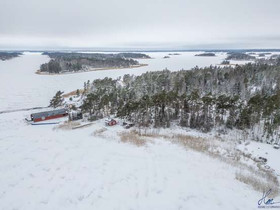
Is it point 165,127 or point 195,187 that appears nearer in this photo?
point 195,187

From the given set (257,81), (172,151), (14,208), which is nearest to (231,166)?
(172,151)

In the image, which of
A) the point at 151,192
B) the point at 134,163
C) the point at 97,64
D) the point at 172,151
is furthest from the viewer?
the point at 97,64

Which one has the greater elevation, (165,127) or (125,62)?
(125,62)

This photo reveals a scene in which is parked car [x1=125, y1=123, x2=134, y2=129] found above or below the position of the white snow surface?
below

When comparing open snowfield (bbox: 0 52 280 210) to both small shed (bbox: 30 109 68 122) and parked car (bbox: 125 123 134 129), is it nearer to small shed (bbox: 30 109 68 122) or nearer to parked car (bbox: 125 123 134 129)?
parked car (bbox: 125 123 134 129)

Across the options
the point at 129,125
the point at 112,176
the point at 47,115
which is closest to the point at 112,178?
the point at 112,176

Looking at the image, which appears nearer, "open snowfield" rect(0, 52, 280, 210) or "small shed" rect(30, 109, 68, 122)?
"open snowfield" rect(0, 52, 280, 210)

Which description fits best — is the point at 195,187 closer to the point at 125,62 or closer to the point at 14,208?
the point at 14,208

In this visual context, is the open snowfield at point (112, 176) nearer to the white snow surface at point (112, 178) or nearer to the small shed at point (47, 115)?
the white snow surface at point (112, 178)

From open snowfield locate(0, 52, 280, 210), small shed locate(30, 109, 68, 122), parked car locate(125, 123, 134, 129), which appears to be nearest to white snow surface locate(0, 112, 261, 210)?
open snowfield locate(0, 52, 280, 210)
